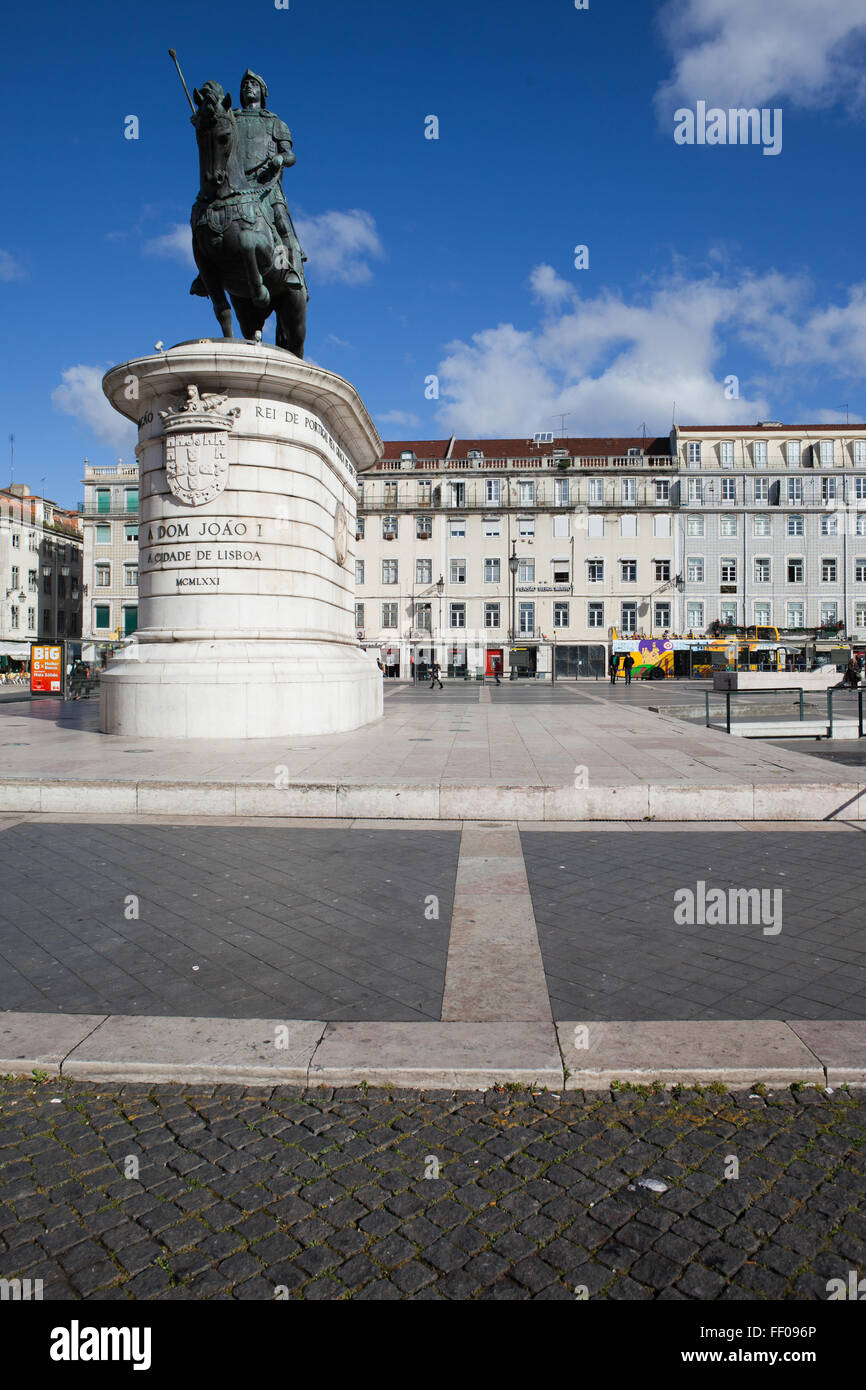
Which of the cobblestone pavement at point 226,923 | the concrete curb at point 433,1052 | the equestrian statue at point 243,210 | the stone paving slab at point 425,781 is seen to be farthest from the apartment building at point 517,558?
the concrete curb at point 433,1052

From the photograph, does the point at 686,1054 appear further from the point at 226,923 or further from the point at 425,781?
the point at 425,781

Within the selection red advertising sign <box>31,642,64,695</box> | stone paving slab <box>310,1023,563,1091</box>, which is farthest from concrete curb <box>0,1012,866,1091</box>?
red advertising sign <box>31,642,64,695</box>

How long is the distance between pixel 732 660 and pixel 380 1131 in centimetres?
5819

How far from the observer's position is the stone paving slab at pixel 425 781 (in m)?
8.26

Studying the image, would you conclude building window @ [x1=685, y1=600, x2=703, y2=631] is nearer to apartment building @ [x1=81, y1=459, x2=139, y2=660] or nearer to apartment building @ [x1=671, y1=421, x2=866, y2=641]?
apartment building @ [x1=671, y1=421, x2=866, y2=641]

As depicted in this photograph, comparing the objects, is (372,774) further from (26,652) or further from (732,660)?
(26,652)

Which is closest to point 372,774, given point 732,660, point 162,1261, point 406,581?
point 162,1261

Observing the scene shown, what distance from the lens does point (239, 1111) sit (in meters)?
3.15

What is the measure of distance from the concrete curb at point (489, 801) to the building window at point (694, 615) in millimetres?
59100

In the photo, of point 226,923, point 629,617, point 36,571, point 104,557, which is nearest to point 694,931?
point 226,923

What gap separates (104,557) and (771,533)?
173 ft

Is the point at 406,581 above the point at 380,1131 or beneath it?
above

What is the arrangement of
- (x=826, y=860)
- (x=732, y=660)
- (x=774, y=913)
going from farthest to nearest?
(x=732, y=660) < (x=826, y=860) < (x=774, y=913)
